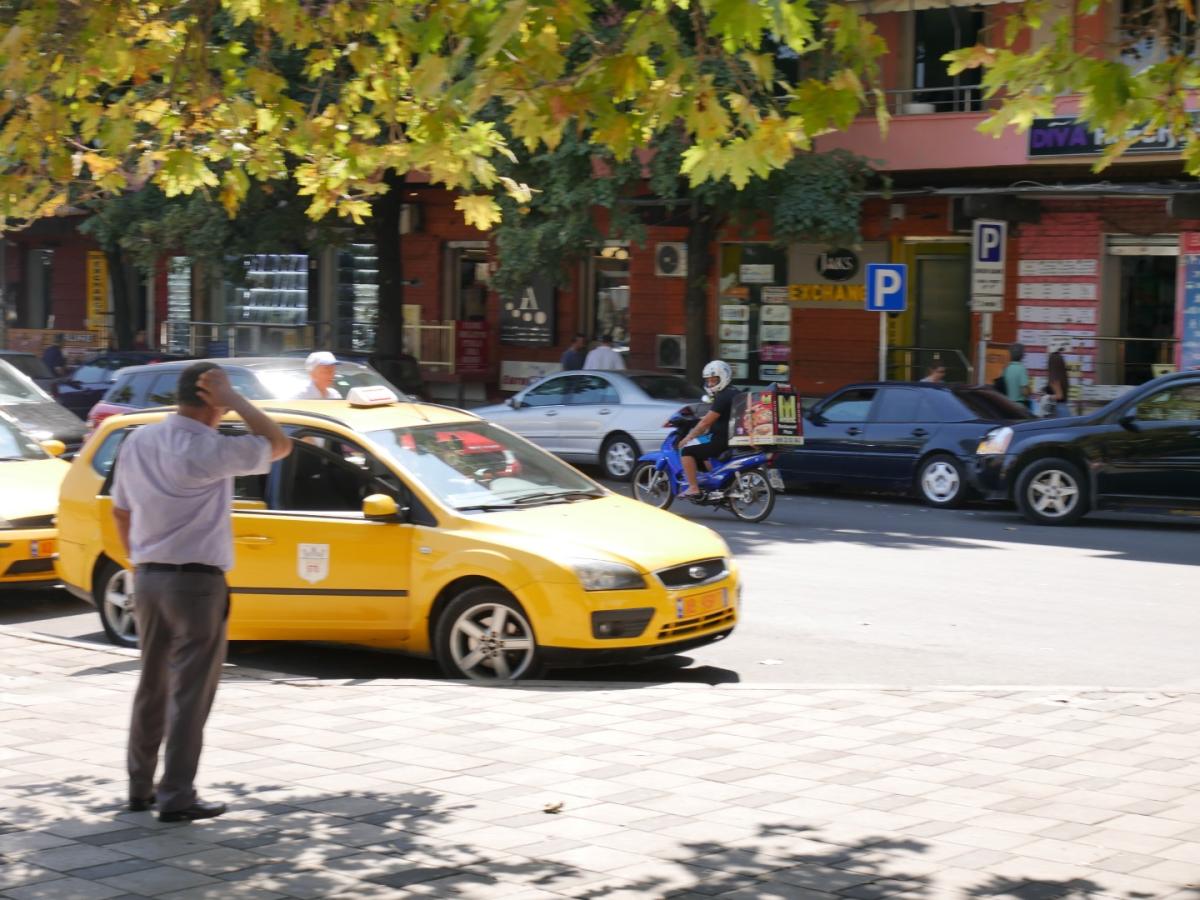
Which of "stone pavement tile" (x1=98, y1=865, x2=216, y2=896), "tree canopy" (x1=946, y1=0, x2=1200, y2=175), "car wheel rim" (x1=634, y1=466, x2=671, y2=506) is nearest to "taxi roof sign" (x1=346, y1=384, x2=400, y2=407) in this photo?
"tree canopy" (x1=946, y1=0, x2=1200, y2=175)

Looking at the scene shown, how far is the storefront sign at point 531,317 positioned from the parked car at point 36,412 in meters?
15.2

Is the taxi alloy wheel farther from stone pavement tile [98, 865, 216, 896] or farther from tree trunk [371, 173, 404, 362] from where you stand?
tree trunk [371, 173, 404, 362]

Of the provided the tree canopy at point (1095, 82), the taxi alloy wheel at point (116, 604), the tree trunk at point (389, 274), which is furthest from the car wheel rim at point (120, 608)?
the tree trunk at point (389, 274)

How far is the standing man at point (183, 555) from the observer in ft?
20.1

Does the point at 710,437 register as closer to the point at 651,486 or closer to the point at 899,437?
the point at 651,486

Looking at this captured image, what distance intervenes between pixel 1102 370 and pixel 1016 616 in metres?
14.8

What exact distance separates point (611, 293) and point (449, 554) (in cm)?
2284

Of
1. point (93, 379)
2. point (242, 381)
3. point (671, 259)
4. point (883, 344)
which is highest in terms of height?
point (671, 259)

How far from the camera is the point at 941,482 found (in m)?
19.4

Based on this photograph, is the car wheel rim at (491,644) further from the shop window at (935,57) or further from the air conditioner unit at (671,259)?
the air conditioner unit at (671,259)

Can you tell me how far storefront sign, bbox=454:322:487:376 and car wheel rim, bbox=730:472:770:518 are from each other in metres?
15.9

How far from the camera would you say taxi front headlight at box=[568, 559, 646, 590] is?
8.64m

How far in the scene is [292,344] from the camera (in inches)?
1439

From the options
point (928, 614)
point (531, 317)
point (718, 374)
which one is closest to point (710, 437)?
point (718, 374)
